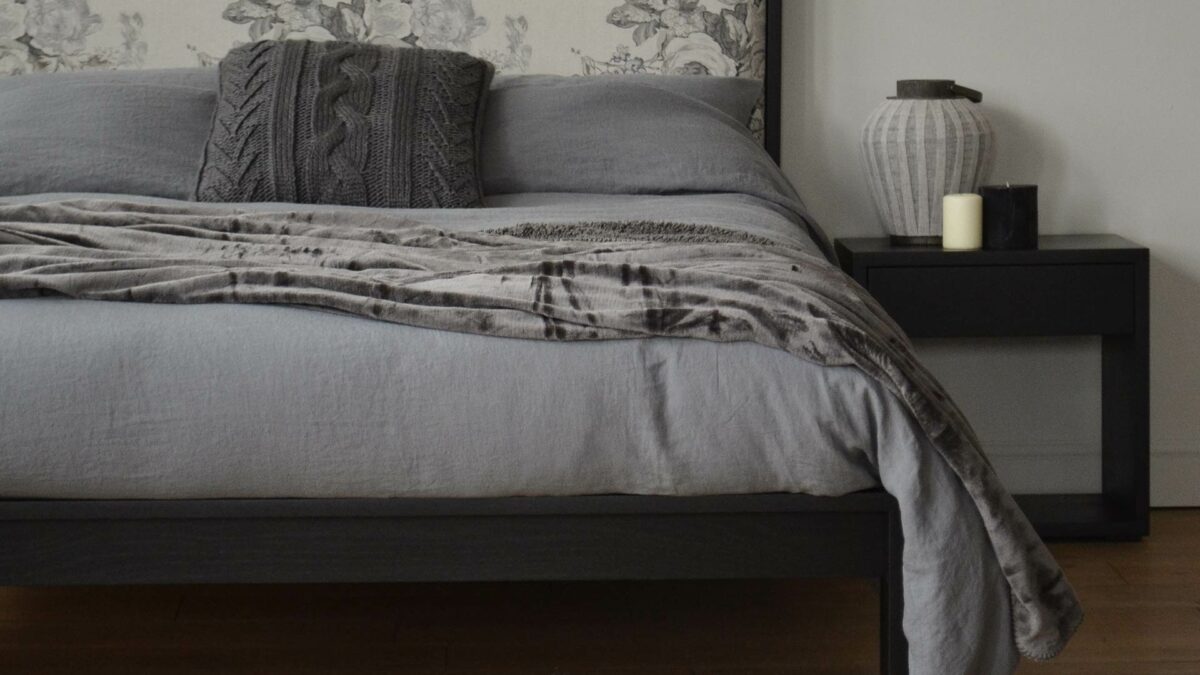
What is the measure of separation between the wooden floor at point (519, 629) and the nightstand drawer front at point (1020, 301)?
484 mm

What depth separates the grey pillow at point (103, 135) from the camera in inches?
101

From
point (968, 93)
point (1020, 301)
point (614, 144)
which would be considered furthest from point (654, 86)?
point (1020, 301)

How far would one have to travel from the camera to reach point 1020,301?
8.62ft

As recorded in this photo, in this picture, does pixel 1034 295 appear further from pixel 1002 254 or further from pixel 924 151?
pixel 924 151

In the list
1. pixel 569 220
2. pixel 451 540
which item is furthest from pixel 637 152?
pixel 451 540

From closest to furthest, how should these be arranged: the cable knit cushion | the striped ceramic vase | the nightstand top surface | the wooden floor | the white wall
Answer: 1. the wooden floor
2. the cable knit cushion
3. the nightstand top surface
4. the striped ceramic vase
5. the white wall

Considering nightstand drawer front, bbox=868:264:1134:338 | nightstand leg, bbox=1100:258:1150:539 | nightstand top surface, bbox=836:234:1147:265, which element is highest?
nightstand top surface, bbox=836:234:1147:265

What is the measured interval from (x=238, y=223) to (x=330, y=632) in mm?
655

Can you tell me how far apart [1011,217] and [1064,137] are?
0.48 metres

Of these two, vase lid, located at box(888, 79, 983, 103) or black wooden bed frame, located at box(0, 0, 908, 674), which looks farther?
vase lid, located at box(888, 79, 983, 103)

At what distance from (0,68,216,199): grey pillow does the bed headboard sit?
313mm

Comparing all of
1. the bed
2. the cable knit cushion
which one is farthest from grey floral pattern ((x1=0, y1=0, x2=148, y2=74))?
the bed

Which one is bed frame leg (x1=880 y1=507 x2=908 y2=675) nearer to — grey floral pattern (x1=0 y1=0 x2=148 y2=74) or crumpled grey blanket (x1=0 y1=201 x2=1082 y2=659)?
crumpled grey blanket (x1=0 y1=201 x2=1082 y2=659)

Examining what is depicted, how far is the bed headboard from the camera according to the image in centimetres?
303
